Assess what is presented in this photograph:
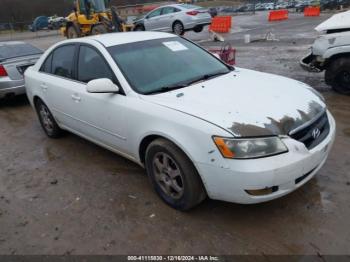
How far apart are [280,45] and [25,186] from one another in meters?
11.0

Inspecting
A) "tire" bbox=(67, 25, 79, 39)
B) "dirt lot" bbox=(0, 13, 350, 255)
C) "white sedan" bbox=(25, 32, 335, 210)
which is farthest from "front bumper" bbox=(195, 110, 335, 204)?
"tire" bbox=(67, 25, 79, 39)

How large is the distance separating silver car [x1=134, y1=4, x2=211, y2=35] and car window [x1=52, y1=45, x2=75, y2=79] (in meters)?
13.4

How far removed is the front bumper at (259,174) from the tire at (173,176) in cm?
13

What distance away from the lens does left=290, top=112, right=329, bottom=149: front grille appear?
2.86 m

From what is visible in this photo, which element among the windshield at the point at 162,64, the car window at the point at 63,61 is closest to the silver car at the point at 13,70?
the car window at the point at 63,61

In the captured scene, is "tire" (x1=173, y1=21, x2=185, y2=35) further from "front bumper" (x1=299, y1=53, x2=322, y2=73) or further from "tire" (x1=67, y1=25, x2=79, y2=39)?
"front bumper" (x1=299, y1=53, x2=322, y2=73)

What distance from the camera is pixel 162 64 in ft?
12.5

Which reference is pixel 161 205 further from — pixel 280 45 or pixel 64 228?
pixel 280 45

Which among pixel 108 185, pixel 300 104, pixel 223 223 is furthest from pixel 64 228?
pixel 300 104

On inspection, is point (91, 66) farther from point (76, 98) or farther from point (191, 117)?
point (191, 117)

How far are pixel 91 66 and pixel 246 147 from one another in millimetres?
2245

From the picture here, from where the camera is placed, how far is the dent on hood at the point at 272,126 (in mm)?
A: 2699

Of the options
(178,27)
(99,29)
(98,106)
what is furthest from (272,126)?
(178,27)

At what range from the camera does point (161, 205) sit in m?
3.41
